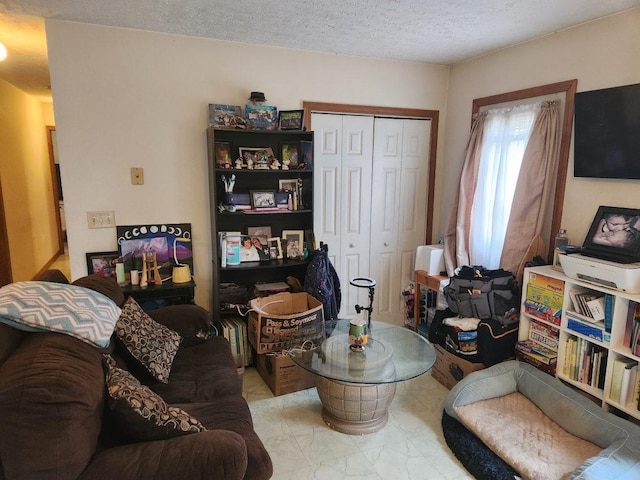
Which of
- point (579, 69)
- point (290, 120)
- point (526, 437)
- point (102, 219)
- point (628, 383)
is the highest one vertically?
point (579, 69)

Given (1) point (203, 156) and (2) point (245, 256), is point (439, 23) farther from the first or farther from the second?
(2) point (245, 256)

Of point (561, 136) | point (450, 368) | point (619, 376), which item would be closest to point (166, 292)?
point (450, 368)

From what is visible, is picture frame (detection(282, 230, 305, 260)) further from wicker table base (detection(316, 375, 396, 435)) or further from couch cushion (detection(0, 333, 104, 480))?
couch cushion (detection(0, 333, 104, 480))

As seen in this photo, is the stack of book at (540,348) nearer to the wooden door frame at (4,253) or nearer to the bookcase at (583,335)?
the bookcase at (583,335)

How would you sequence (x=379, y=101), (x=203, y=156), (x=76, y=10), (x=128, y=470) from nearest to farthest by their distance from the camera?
(x=128, y=470), (x=76, y=10), (x=203, y=156), (x=379, y=101)

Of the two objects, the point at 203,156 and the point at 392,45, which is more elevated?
the point at 392,45

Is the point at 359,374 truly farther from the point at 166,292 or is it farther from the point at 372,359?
the point at 166,292

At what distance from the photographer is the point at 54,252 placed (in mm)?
6477

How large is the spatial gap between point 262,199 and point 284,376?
4.20 ft

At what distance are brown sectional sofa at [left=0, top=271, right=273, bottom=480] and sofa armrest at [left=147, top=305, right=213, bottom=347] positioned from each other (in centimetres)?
74

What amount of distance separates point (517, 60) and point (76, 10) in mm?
2963

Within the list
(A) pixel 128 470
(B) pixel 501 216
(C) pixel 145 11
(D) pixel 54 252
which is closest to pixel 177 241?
(C) pixel 145 11

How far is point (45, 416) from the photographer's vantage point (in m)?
1.21

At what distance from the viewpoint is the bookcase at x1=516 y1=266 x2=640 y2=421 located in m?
2.24
